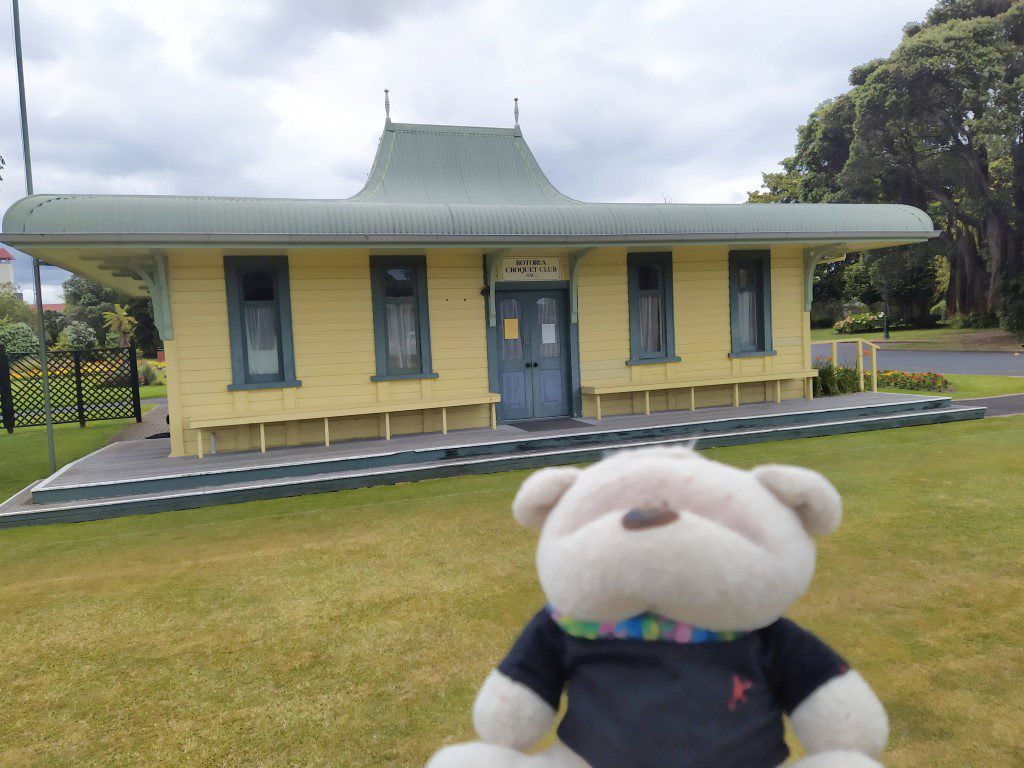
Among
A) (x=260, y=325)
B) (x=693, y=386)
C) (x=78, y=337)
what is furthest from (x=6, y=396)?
(x=78, y=337)

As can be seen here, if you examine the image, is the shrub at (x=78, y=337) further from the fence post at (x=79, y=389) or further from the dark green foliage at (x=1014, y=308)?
the dark green foliage at (x=1014, y=308)

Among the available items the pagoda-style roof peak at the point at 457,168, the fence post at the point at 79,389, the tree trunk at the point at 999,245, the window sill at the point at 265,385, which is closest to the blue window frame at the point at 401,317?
the window sill at the point at 265,385

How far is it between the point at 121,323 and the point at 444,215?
3838 cm

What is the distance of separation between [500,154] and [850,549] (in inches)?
396

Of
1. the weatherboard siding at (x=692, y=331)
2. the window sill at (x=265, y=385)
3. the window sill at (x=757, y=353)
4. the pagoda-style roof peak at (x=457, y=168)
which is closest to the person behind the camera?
the window sill at (x=265, y=385)

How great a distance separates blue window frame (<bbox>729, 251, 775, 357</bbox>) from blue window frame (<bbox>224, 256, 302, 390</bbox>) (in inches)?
277

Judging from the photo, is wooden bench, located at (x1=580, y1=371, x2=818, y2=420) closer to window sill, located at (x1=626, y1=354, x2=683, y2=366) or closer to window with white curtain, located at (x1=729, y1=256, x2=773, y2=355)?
window sill, located at (x1=626, y1=354, x2=683, y2=366)

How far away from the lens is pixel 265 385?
30.6ft

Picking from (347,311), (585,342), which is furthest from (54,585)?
(585,342)

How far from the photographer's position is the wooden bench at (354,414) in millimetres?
8883

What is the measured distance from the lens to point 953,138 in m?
27.6

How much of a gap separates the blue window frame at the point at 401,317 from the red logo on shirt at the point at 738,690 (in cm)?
860

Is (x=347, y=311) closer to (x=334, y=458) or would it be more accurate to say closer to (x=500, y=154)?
(x=334, y=458)

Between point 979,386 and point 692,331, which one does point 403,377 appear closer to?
point 692,331
